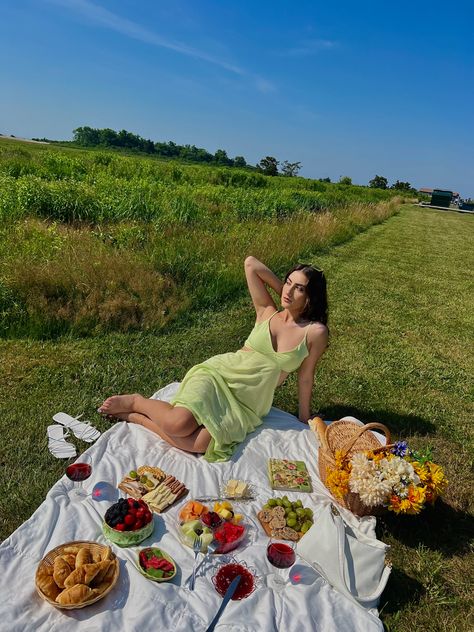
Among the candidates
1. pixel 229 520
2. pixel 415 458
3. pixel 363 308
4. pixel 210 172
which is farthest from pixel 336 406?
pixel 210 172

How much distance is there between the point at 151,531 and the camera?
2.94 m

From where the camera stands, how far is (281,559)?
2.78 metres

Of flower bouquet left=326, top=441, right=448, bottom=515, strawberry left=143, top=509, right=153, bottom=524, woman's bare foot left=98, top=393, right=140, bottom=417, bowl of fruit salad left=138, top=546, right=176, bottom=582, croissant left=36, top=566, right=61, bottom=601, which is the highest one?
flower bouquet left=326, top=441, right=448, bottom=515

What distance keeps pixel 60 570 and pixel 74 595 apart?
0.58 ft

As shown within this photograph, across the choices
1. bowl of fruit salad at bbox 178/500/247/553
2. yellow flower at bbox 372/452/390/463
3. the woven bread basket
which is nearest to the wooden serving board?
bowl of fruit salad at bbox 178/500/247/553

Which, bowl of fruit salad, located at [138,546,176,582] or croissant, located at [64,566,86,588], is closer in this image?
croissant, located at [64,566,86,588]

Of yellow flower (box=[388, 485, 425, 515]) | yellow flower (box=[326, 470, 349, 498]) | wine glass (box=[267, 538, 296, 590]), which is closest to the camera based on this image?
wine glass (box=[267, 538, 296, 590])

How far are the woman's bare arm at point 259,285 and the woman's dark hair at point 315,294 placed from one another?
0.43 m

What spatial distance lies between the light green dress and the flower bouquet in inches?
37.6

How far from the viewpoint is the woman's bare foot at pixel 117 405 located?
4223 mm

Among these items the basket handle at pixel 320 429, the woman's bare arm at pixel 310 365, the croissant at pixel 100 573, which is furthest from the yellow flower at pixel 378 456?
the croissant at pixel 100 573

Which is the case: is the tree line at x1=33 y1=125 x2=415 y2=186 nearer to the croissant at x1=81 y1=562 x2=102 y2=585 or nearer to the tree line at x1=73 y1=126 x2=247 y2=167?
the tree line at x1=73 y1=126 x2=247 y2=167

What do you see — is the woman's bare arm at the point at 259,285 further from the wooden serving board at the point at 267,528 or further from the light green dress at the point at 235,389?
the wooden serving board at the point at 267,528

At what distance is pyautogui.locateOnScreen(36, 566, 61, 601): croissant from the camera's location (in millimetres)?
A: 2393
